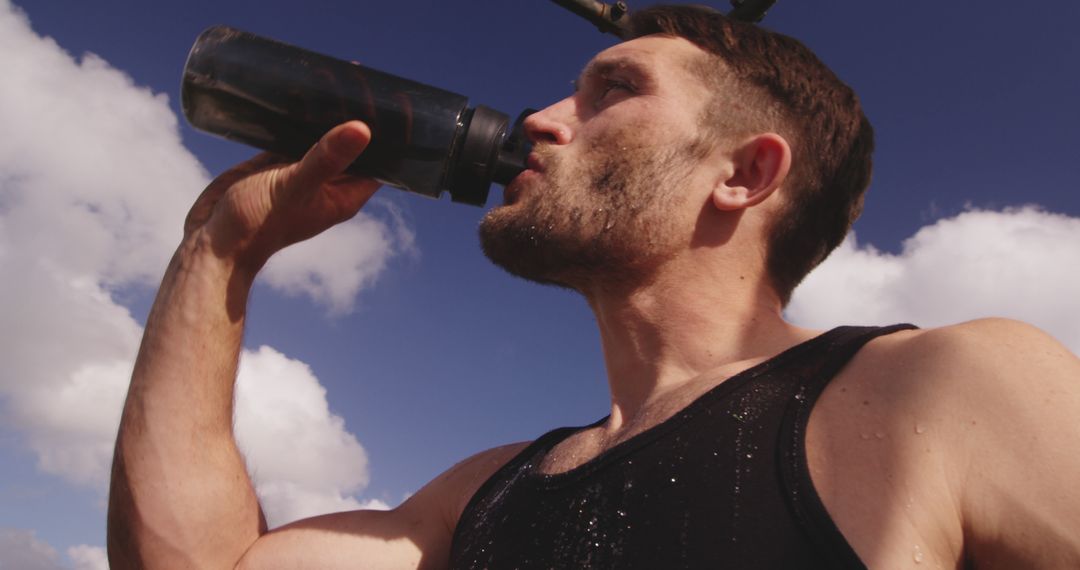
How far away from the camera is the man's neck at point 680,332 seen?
5.84ft

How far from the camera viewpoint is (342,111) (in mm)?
1878

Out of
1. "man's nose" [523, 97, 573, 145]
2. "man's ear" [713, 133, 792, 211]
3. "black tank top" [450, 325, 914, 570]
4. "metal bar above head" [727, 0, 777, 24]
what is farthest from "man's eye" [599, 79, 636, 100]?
"black tank top" [450, 325, 914, 570]

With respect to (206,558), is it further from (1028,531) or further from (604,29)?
(604,29)

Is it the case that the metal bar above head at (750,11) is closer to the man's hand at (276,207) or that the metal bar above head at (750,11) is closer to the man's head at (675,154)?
the man's head at (675,154)

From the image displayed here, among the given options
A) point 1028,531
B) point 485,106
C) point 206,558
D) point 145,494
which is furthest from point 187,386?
point 1028,531

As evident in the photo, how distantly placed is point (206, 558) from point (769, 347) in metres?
1.53

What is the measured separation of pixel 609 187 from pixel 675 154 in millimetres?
223

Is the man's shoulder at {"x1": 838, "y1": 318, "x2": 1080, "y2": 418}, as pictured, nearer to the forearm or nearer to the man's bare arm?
the man's bare arm

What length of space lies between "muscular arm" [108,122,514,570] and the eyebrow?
735 millimetres

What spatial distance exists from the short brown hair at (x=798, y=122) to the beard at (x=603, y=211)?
11.3 inches

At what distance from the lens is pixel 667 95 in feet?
7.02

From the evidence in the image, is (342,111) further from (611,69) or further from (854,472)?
(854,472)

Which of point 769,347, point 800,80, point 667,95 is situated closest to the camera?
point 769,347

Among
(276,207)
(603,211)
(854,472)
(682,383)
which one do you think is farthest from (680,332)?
(276,207)
